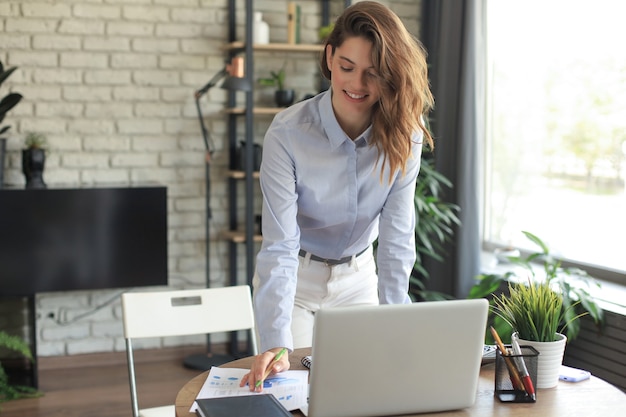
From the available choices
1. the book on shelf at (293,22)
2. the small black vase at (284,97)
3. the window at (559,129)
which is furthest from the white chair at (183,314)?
the book on shelf at (293,22)

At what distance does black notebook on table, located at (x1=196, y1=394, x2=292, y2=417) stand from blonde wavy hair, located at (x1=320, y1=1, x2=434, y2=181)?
72cm

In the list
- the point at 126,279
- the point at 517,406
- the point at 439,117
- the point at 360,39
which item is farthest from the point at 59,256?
the point at 517,406

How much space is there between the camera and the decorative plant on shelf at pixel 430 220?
3.98 meters

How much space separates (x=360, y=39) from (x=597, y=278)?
2.29 metres

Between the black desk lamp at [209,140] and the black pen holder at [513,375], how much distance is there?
254cm

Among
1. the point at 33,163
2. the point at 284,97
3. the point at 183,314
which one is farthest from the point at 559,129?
the point at 33,163

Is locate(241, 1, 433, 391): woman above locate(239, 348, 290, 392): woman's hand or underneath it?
above

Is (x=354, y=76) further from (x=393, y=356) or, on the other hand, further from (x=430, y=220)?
(x=430, y=220)

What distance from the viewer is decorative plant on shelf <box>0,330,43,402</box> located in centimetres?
366

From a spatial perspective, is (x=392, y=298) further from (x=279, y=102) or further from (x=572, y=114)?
(x=279, y=102)

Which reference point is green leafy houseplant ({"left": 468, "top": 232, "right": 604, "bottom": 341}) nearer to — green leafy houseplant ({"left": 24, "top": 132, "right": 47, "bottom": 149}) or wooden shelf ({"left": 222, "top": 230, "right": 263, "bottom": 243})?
wooden shelf ({"left": 222, "top": 230, "right": 263, "bottom": 243})

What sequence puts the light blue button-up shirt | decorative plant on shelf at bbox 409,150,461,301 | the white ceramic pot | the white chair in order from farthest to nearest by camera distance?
decorative plant on shelf at bbox 409,150,461,301, the white chair, the light blue button-up shirt, the white ceramic pot

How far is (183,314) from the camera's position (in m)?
Answer: 2.51

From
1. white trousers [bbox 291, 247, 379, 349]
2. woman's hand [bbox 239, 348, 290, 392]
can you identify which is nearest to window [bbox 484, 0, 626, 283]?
white trousers [bbox 291, 247, 379, 349]
